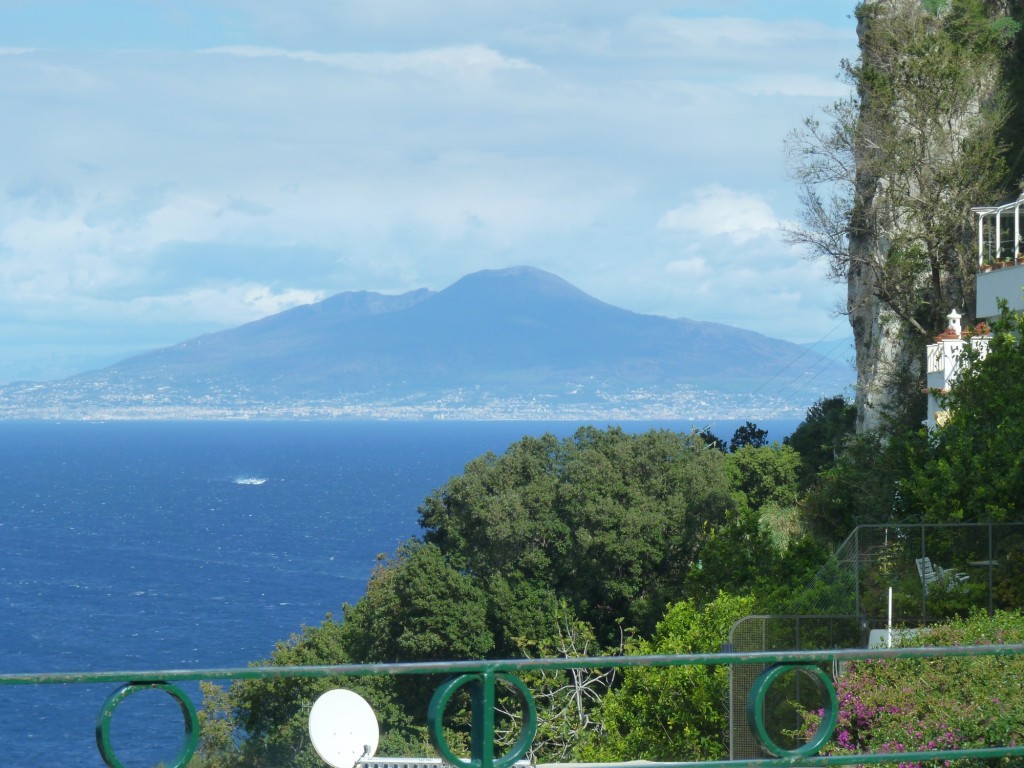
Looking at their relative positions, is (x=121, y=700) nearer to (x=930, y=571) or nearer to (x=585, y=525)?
(x=930, y=571)

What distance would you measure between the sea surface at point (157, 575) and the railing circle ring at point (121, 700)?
35.9 feet

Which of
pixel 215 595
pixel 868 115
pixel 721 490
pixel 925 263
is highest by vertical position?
pixel 868 115

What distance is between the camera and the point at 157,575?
8969 centimetres

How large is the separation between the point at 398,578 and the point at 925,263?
63.5 feet

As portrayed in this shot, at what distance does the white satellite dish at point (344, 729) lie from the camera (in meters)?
8.77

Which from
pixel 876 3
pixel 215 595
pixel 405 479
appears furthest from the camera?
pixel 405 479

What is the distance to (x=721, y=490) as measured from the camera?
4544 centimetres

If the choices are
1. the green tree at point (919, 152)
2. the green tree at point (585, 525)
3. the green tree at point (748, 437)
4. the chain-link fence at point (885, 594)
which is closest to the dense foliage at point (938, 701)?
the chain-link fence at point (885, 594)

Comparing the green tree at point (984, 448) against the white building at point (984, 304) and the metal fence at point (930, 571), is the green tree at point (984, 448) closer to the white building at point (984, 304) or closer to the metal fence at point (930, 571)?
the metal fence at point (930, 571)

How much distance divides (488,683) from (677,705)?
71.6 ft

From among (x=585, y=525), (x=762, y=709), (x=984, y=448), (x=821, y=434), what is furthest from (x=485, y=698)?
(x=821, y=434)

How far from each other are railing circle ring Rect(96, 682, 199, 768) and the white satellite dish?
4.33 m

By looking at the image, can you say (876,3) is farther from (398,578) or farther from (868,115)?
(398,578)

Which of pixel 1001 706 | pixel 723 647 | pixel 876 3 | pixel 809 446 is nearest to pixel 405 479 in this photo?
pixel 809 446
